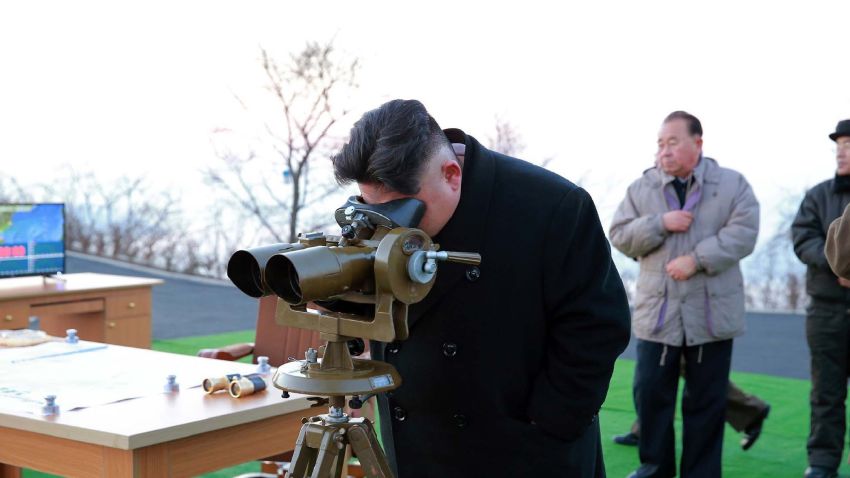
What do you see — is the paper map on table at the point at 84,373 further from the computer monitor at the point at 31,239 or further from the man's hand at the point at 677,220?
the computer monitor at the point at 31,239

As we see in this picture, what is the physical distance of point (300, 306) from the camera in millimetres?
1372

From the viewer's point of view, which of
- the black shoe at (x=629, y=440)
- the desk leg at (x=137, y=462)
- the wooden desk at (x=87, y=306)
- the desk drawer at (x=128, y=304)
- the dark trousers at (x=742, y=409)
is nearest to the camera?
the desk leg at (x=137, y=462)

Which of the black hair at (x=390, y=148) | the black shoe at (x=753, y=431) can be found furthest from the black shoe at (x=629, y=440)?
Answer: the black hair at (x=390, y=148)

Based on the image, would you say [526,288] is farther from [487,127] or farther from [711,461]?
[487,127]

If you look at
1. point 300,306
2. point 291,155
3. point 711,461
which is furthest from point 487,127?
point 300,306

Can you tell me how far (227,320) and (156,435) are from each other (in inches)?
276

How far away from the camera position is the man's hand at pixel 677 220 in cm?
375

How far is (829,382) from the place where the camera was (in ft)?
13.4

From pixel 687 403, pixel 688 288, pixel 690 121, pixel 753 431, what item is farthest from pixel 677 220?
pixel 753 431

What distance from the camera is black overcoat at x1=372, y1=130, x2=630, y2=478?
1.67 m

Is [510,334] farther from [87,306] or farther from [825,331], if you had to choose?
[87,306]

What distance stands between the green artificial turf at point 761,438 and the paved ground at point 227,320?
2.12ft

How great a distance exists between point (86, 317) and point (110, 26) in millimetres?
6424

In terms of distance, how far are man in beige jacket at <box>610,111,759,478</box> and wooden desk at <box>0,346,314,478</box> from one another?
71.2 inches
